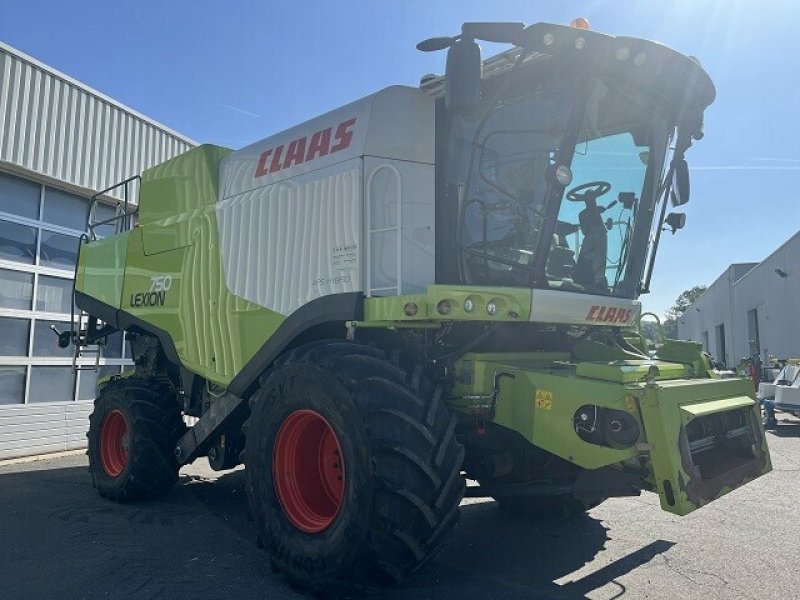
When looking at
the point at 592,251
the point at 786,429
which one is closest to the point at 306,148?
the point at 592,251

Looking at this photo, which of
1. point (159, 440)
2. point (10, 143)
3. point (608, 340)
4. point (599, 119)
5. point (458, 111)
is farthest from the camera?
point (10, 143)

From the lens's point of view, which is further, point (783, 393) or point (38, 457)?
point (783, 393)

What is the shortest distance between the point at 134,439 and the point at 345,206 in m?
3.30

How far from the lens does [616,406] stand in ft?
11.0

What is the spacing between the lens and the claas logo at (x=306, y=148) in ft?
15.0

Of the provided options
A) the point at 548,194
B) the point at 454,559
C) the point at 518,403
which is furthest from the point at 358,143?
the point at 454,559

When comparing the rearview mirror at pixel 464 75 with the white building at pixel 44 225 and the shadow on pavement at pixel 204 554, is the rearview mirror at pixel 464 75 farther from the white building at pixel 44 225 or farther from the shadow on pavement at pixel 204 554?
the white building at pixel 44 225

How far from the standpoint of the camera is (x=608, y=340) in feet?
16.1

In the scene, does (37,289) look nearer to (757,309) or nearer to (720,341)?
(757,309)

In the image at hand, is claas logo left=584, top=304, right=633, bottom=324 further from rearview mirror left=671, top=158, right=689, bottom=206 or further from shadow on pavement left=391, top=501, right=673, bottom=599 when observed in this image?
shadow on pavement left=391, top=501, right=673, bottom=599

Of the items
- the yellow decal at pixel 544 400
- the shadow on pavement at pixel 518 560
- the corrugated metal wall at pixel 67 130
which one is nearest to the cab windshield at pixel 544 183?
the yellow decal at pixel 544 400

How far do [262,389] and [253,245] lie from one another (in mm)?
1493

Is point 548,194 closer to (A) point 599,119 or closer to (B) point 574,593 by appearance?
(A) point 599,119

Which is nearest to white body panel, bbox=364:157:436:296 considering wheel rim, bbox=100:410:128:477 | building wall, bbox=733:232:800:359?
wheel rim, bbox=100:410:128:477
